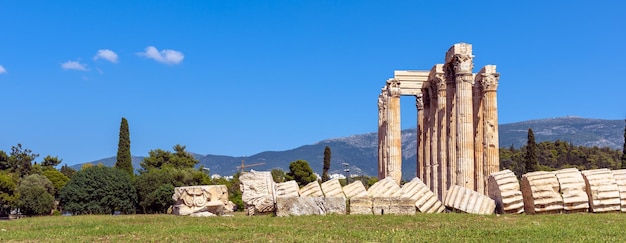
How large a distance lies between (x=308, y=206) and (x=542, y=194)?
7197 millimetres

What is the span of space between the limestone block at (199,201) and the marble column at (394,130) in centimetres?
1448

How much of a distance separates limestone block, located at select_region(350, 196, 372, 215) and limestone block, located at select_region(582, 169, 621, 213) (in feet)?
22.3

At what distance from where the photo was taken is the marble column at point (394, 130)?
128 feet

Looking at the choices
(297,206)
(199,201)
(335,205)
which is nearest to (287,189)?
(297,206)

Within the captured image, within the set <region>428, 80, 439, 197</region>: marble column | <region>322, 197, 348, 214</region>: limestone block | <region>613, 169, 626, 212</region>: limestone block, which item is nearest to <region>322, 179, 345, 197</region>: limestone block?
<region>322, 197, 348, 214</region>: limestone block

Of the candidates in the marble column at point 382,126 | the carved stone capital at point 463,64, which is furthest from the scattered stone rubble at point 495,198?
the marble column at point 382,126

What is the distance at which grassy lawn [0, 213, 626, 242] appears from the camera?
13.5 meters

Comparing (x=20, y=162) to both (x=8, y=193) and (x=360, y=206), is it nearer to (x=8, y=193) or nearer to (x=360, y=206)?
(x=8, y=193)

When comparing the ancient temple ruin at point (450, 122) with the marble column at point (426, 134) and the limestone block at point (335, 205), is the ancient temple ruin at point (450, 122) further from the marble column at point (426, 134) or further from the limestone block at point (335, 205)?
the limestone block at point (335, 205)

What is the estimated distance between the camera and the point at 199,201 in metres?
27.1

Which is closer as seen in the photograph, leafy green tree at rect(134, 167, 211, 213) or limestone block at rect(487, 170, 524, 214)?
limestone block at rect(487, 170, 524, 214)

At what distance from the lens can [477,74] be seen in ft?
116

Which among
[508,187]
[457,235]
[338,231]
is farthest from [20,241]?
[508,187]

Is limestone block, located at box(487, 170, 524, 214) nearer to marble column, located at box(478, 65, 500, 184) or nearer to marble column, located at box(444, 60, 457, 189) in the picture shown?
marble column, located at box(444, 60, 457, 189)
